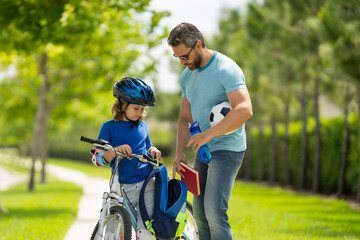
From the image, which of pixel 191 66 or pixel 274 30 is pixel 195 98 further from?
pixel 274 30

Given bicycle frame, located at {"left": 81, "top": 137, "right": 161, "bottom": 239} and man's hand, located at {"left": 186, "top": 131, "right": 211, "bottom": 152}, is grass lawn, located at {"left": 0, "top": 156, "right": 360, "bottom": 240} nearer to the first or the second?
bicycle frame, located at {"left": 81, "top": 137, "right": 161, "bottom": 239}

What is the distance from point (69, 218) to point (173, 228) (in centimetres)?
573

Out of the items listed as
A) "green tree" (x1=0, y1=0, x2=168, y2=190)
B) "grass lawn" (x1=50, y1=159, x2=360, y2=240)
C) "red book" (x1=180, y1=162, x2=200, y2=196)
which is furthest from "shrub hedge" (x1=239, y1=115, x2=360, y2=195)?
"red book" (x1=180, y1=162, x2=200, y2=196)

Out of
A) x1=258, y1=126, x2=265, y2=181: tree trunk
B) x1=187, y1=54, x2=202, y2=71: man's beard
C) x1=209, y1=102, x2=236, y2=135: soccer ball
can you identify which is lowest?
x1=258, y1=126, x2=265, y2=181: tree trunk

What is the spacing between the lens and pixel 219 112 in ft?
11.7

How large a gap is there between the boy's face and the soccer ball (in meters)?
0.57

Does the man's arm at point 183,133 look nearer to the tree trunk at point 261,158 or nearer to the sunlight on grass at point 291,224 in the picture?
the sunlight on grass at point 291,224

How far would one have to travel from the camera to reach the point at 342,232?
696 centimetres

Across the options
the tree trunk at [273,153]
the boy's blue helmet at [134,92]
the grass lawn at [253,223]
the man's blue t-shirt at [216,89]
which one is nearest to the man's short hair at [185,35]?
the man's blue t-shirt at [216,89]

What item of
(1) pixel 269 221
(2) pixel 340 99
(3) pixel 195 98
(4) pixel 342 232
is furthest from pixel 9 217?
(2) pixel 340 99

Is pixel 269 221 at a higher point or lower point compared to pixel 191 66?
lower

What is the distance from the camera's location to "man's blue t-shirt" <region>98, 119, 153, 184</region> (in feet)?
12.3

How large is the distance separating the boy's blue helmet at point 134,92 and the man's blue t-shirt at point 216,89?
367 mm

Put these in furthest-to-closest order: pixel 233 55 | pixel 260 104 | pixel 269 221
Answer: pixel 260 104 → pixel 233 55 → pixel 269 221
